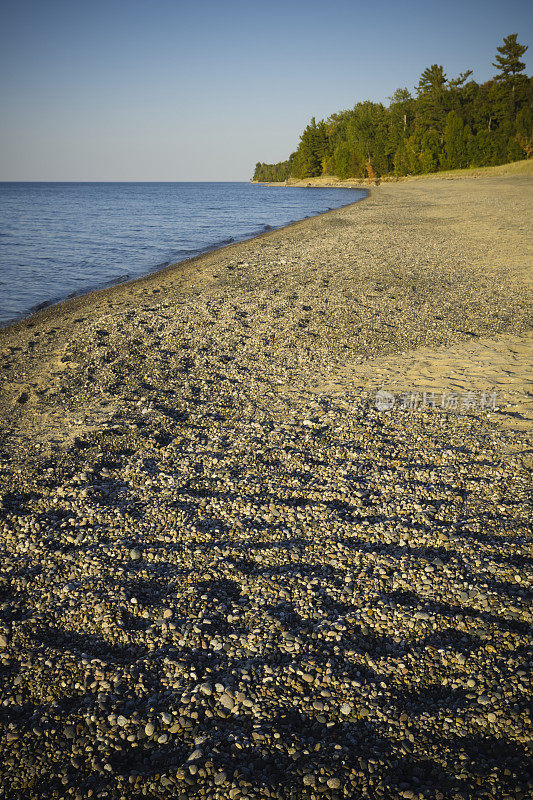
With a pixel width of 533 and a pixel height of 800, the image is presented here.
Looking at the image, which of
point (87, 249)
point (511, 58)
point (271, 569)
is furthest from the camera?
point (511, 58)

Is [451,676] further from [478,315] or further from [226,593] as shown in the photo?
[478,315]

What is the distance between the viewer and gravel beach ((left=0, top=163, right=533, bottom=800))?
11.8 ft

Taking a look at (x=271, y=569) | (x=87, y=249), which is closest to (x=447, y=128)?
(x=87, y=249)

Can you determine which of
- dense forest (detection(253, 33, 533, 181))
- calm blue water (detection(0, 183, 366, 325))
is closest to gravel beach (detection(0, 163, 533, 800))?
calm blue water (detection(0, 183, 366, 325))

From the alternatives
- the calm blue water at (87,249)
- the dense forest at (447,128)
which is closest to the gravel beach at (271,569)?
the calm blue water at (87,249)

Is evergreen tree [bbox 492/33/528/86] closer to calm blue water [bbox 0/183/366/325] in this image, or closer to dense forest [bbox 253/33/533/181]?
dense forest [bbox 253/33/533/181]

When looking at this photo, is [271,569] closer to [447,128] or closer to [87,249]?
[87,249]

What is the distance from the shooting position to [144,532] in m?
6.00

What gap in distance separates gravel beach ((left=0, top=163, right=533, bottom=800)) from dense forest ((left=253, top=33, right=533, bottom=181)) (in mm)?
77803

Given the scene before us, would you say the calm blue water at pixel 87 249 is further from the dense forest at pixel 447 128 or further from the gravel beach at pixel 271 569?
the dense forest at pixel 447 128

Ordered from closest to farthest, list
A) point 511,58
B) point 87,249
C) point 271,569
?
point 271,569 → point 87,249 → point 511,58

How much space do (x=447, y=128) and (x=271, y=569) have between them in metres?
92.3

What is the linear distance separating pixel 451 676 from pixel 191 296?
50.9 ft

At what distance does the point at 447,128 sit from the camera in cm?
7612
